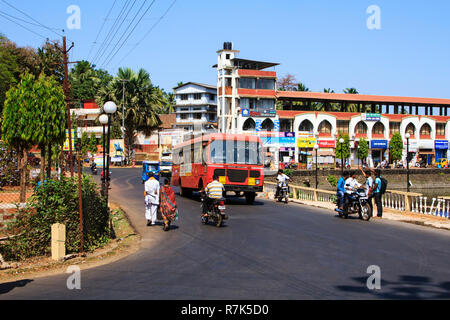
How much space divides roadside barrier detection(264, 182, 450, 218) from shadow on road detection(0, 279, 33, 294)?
1497cm

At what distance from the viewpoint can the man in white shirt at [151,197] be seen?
610 inches

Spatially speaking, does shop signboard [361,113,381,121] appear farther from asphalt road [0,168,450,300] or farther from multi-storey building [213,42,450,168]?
asphalt road [0,168,450,300]

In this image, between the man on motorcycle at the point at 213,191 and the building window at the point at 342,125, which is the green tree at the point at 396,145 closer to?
the building window at the point at 342,125

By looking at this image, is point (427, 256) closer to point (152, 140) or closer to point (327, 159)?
point (327, 159)

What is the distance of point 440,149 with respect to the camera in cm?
7819

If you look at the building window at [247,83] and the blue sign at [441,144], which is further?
the blue sign at [441,144]

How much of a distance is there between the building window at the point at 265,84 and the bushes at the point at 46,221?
196ft

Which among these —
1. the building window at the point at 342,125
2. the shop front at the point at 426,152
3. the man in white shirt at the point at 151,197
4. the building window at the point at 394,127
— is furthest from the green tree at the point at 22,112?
the shop front at the point at 426,152

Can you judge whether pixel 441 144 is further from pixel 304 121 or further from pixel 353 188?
pixel 353 188

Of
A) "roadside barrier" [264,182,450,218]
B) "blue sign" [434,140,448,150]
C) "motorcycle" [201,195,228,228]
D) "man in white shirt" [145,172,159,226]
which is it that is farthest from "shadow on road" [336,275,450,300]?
"blue sign" [434,140,448,150]

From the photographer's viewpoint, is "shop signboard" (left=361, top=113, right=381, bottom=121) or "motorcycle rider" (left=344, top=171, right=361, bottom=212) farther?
"shop signboard" (left=361, top=113, right=381, bottom=121)

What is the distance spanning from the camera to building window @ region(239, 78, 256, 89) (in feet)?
228

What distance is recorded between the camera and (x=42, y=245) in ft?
36.1

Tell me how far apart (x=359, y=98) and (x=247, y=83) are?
60.1 feet
